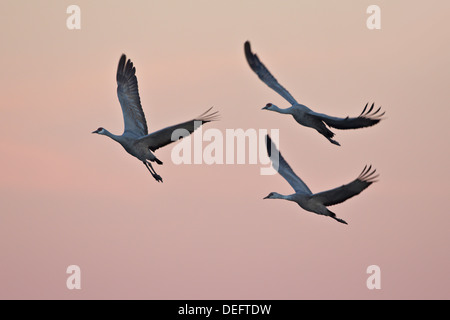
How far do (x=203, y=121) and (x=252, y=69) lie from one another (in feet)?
23.2

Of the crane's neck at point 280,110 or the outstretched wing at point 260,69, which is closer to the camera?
the crane's neck at point 280,110

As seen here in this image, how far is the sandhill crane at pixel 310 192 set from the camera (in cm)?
2709

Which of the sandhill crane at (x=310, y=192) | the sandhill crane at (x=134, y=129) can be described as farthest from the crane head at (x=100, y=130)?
the sandhill crane at (x=310, y=192)

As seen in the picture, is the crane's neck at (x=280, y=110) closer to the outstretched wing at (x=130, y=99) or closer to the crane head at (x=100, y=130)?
the outstretched wing at (x=130, y=99)

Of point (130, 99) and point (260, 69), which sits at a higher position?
point (260, 69)

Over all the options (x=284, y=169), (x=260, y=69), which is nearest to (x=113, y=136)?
(x=284, y=169)

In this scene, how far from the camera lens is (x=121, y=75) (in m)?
32.3

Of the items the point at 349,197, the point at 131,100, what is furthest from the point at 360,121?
the point at 131,100

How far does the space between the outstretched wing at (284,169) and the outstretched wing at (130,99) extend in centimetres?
389

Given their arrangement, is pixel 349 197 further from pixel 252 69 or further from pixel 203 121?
pixel 252 69

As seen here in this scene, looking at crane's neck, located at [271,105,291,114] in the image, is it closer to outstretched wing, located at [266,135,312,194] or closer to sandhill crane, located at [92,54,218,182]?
outstretched wing, located at [266,135,312,194]

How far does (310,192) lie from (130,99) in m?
6.29

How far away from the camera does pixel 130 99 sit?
104ft

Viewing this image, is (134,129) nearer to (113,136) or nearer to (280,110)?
(113,136)
